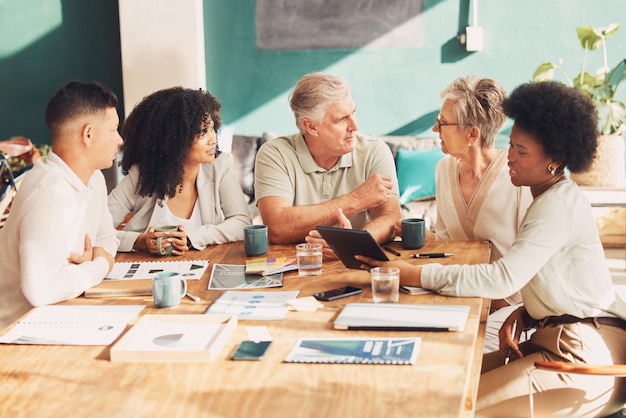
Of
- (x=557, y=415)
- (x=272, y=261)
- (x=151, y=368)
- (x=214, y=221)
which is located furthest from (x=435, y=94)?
(x=151, y=368)

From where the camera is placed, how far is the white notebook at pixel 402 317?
1.67 m

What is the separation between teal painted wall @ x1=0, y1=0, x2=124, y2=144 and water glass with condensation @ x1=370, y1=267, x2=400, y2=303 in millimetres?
4469

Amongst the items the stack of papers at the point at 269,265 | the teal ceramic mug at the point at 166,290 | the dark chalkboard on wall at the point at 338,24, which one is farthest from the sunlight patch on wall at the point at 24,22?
the teal ceramic mug at the point at 166,290

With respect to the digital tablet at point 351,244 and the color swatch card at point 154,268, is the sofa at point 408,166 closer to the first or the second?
the color swatch card at point 154,268

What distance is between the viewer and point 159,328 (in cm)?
171

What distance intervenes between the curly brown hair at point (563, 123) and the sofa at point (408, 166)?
2.66 meters

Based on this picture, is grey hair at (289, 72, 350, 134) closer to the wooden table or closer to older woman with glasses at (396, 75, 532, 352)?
older woman with glasses at (396, 75, 532, 352)

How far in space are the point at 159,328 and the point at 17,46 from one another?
15.9 ft

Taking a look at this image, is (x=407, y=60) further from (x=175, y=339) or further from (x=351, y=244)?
(x=175, y=339)

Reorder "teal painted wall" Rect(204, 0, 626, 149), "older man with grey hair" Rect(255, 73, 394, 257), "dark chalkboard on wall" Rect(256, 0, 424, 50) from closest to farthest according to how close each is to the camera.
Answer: "older man with grey hair" Rect(255, 73, 394, 257), "teal painted wall" Rect(204, 0, 626, 149), "dark chalkboard on wall" Rect(256, 0, 424, 50)

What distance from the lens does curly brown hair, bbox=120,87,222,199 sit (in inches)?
111

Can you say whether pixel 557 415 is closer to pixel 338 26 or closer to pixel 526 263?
pixel 526 263

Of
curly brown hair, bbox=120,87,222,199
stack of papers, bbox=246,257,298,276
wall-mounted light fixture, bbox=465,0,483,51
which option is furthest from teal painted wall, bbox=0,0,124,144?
stack of papers, bbox=246,257,298,276

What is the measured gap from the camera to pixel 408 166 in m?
5.12
